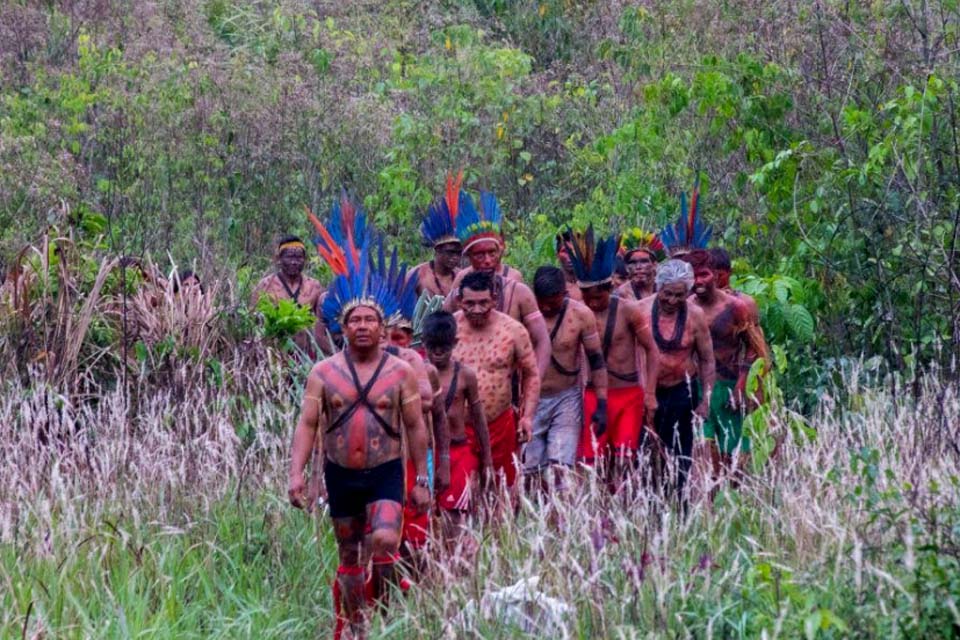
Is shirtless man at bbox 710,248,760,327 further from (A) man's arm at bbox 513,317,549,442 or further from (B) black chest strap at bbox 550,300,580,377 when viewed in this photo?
(A) man's arm at bbox 513,317,549,442

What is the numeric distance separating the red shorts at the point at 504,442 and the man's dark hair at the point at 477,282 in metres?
0.70

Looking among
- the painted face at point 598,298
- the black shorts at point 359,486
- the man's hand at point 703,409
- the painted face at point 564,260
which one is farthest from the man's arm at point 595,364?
the black shorts at point 359,486

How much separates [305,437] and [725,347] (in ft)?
12.8

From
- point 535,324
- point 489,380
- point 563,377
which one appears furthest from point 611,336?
point 489,380

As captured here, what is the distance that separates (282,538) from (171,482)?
2.12ft

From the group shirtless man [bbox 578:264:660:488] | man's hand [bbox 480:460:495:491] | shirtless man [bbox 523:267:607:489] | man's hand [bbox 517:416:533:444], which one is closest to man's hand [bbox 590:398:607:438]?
shirtless man [bbox 523:267:607:489]

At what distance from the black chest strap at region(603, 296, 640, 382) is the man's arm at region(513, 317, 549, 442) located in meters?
1.01

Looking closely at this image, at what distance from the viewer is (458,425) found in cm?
917

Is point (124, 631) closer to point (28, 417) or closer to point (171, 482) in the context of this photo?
point (171, 482)

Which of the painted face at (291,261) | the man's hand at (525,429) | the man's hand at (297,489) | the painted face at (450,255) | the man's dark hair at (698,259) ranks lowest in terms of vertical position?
the painted face at (291,261)

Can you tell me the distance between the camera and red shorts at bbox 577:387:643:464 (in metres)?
10.4

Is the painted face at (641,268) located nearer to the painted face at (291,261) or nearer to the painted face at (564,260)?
the painted face at (564,260)

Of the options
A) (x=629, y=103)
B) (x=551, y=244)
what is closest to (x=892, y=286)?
(x=551, y=244)

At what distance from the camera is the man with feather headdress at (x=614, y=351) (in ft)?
34.3
